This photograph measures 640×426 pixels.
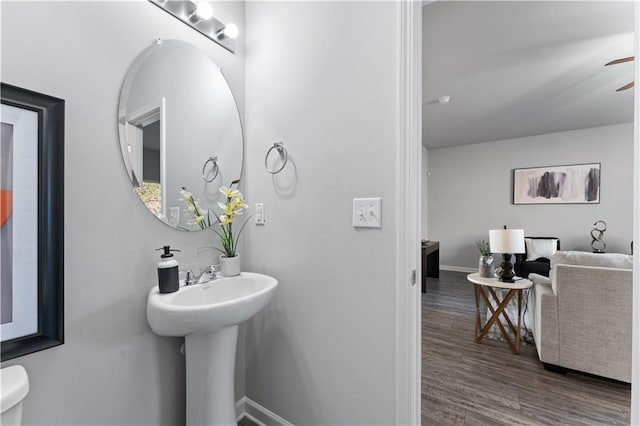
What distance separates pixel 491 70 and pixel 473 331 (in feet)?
8.38

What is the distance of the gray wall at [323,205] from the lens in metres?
1.11

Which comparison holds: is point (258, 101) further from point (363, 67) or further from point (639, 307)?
point (639, 307)

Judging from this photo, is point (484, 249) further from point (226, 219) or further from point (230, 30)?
point (230, 30)

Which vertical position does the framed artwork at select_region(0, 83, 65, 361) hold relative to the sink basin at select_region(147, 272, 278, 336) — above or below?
above

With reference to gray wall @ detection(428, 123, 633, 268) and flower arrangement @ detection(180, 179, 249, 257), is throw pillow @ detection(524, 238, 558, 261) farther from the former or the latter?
flower arrangement @ detection(180, 179, 249, 257)

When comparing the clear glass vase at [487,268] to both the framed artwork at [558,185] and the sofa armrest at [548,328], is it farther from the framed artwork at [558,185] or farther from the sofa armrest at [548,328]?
the framed artwork at [558,185]

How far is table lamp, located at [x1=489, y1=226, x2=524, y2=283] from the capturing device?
7.86 ft

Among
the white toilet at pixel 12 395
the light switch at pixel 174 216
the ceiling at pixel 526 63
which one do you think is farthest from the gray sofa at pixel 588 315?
the white toilet at pixel 12 395

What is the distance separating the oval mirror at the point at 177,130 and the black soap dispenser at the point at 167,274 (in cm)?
21

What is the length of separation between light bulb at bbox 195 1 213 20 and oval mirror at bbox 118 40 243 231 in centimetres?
15

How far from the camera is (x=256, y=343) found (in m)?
1.53

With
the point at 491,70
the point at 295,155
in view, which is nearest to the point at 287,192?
the point at 295,155

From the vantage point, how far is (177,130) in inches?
51.7

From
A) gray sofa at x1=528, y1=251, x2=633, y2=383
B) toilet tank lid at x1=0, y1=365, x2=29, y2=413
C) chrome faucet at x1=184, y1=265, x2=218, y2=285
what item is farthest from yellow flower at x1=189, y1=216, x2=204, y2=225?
gray sofa at x1=528, y1=251, x2=633, y2=383
